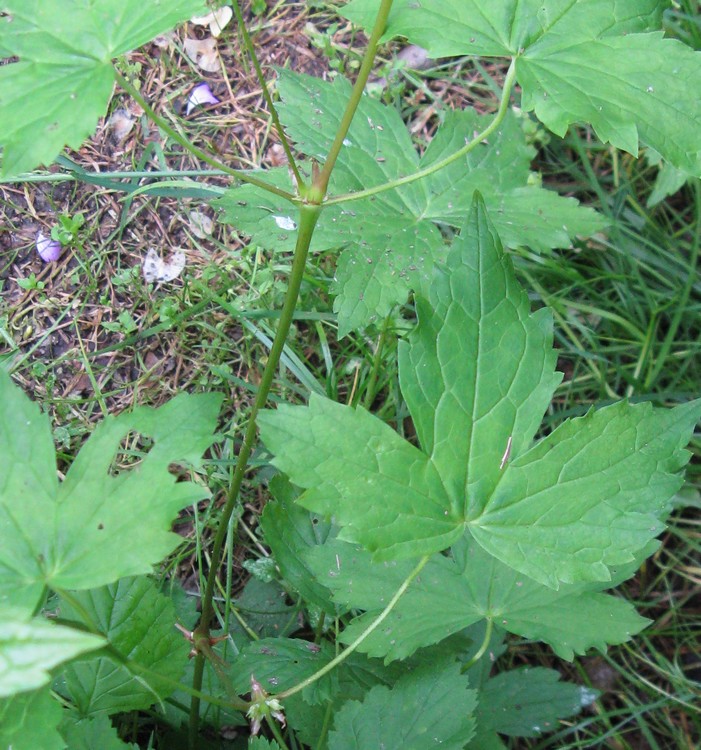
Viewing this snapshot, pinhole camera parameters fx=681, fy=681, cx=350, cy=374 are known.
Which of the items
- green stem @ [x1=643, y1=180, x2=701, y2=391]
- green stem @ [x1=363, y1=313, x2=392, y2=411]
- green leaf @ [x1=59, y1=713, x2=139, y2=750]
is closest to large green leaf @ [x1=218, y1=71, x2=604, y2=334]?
green stem @ [x1=363, y1=313, x2=392, y2=411]

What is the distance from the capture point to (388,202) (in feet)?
6.57

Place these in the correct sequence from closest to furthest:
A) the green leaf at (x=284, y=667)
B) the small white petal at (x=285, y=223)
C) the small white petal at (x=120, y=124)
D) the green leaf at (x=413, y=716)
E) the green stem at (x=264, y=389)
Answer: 1. the green stem at (x=264, y=389)
2. the green leaf at (x=413, y=716)
3. the green leaf at (x=284, y=667)
4. the small white petal at (x=285, y=223)
5. the small white petal at (x=120, y=124)

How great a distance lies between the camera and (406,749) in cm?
153

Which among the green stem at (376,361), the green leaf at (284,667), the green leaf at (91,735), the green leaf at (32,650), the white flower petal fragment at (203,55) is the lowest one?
the green leaf at (284,667)

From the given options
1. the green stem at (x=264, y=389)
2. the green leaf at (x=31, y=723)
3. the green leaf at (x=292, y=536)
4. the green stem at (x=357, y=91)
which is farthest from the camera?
the green leaf at (x=292, y=536)

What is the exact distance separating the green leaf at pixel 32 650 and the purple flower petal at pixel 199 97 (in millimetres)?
2297

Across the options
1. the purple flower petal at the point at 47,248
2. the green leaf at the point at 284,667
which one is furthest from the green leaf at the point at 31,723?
the purple flower petal at the point at 47,248

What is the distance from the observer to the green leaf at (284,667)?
1.65m

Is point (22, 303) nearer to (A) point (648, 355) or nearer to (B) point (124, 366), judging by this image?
(B) point (124, 366)

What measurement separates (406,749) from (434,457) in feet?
2.27

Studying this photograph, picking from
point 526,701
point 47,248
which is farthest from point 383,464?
point 47,248

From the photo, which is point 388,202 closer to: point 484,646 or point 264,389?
point 264,389

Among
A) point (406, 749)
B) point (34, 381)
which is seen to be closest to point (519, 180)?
point (406, 749)

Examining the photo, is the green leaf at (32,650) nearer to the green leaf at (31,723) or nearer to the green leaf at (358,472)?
the green leaf at (31,723)
